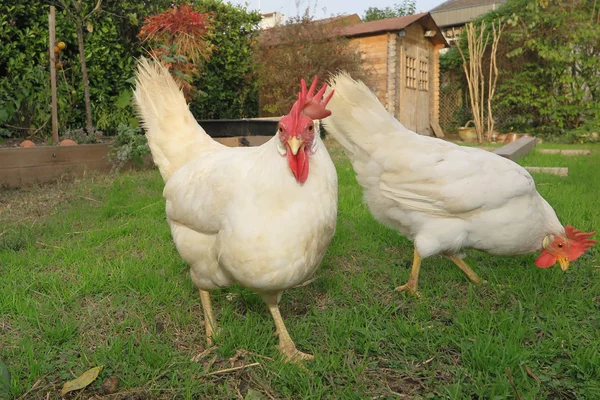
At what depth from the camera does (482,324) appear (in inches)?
87.3

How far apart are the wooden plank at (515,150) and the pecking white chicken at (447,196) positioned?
139 inches

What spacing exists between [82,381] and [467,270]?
7.53 feet

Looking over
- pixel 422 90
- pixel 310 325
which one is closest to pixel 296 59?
pixel 422 90

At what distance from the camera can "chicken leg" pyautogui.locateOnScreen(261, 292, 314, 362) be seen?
1.99m

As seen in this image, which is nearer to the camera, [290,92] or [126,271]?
[126,271]

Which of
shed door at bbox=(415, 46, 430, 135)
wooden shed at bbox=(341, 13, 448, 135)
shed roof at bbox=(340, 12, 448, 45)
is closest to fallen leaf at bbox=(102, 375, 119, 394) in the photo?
shed roof at bbox=(340, 12, 448, 45)

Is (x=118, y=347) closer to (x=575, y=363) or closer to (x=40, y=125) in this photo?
(x=575, y=363)

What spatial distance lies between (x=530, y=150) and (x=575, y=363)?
8.14 metres

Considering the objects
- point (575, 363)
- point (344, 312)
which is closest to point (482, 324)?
point (575, 363)

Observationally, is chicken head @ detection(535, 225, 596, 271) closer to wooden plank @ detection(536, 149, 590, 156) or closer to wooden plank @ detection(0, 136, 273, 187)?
wooden plank @ detection(0, 136, 273, 187)

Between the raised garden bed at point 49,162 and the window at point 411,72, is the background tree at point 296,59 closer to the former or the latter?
the window at point 411,72

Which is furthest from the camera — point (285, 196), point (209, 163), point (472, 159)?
point (472, 159)

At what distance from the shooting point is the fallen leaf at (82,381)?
173 cm

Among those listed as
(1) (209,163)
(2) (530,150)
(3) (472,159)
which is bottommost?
(2) (530,150)
